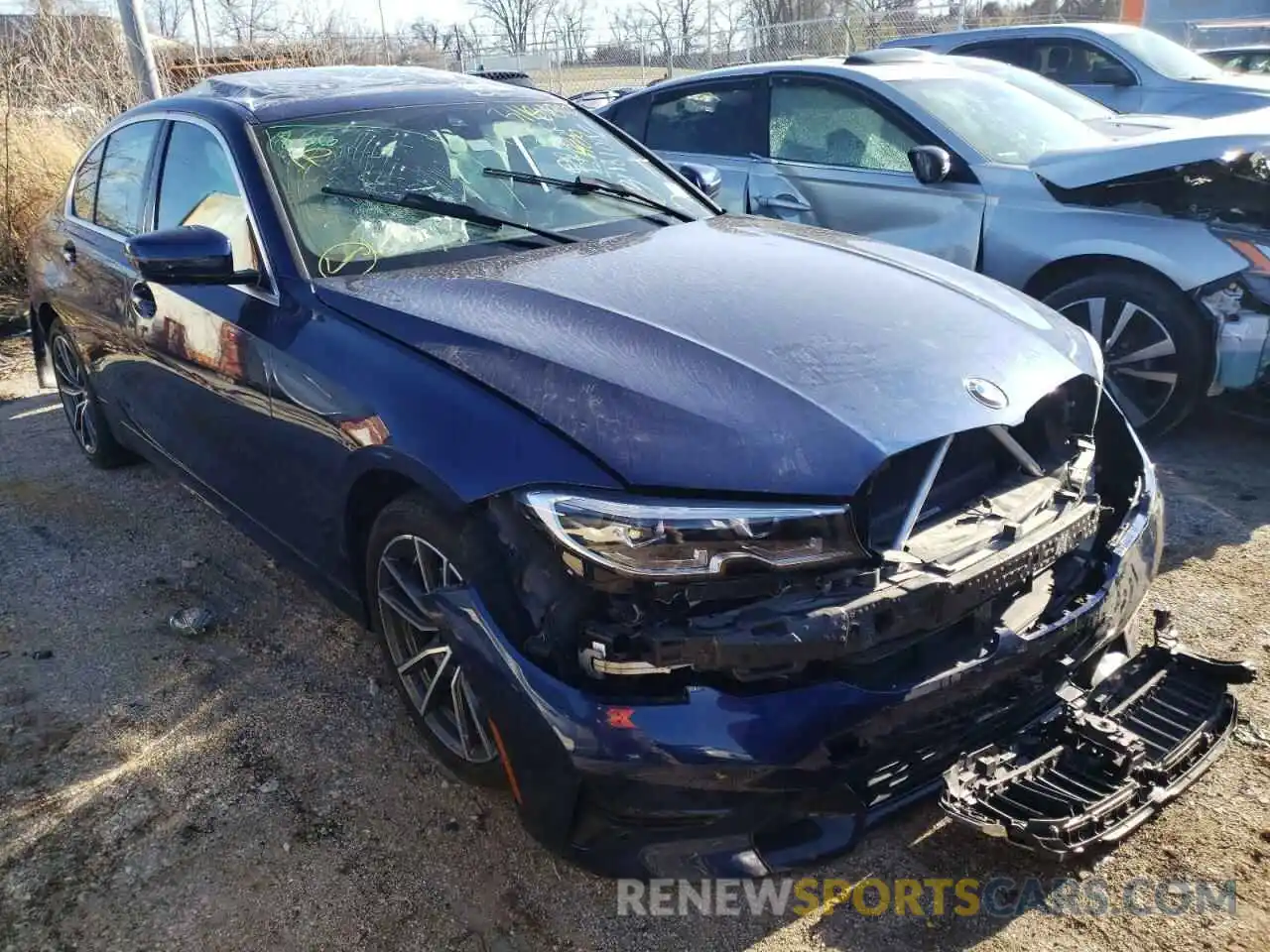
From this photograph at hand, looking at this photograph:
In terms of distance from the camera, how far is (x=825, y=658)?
1957 mm

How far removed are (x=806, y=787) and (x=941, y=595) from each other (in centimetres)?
45

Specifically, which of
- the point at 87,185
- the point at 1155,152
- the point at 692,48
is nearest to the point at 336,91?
the point at 87,185

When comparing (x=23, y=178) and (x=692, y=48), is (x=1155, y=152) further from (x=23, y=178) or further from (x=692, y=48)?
(x=692, y=48)

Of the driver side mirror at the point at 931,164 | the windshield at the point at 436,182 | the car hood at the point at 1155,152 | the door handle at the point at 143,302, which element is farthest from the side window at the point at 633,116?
the door handle at the point at 143,302

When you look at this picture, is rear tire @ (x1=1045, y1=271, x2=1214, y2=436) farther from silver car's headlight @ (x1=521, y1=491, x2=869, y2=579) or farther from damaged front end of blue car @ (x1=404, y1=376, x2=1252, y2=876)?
silver car's headlight @ (x1=521, y1=491, x2=869, y2=579)

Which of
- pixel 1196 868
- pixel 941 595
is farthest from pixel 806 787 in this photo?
pixel 1196 868

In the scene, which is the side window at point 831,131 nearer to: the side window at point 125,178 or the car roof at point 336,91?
the car roof at point 336,91

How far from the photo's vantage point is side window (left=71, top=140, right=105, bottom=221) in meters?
4.55

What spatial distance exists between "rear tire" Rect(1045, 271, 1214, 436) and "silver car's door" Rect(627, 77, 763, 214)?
197 cm

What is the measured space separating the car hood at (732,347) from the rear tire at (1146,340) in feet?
6.17

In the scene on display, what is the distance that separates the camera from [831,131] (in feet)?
18.7

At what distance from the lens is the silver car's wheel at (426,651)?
2.50m

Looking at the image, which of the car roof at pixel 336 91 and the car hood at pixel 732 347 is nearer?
the car hood at pixel 732 347

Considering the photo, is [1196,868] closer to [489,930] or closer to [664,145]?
[489,930]
